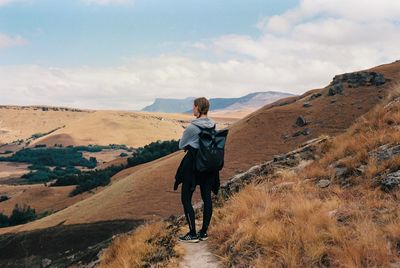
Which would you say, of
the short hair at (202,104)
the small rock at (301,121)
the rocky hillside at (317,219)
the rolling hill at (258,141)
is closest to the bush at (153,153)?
the rolling hill at (258,141)

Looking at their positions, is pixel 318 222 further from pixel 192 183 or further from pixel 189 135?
pixel 189 135

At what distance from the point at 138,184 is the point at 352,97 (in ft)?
69.9

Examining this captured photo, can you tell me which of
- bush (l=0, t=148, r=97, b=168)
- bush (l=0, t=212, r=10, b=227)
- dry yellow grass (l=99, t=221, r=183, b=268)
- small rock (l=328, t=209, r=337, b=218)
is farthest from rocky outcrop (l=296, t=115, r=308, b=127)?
bush (l=0, t=148, r=97, b=168)

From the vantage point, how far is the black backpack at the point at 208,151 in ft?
24.7

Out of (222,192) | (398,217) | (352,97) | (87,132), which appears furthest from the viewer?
(87,132)

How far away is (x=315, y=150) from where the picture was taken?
13945 millimetres

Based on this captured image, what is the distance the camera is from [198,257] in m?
7.37

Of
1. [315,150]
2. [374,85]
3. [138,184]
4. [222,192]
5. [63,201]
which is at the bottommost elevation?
[63,201]

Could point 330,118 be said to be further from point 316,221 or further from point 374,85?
point 316,221

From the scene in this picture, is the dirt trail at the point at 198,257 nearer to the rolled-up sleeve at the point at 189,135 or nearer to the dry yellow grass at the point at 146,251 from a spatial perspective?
the dry yellow grass at the point at 146,251

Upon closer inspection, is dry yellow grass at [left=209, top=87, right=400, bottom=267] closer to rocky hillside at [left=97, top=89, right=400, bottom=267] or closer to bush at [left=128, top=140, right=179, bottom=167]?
rocky hillside at [left=97, top=89, right=400, bottom=267]

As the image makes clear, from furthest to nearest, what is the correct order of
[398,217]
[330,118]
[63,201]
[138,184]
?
[63,201] < [330,118] < [138,184] < [398,217]

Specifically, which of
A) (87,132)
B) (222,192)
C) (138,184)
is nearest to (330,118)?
(138,184)

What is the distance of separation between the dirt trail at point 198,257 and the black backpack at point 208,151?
150 centimetres
